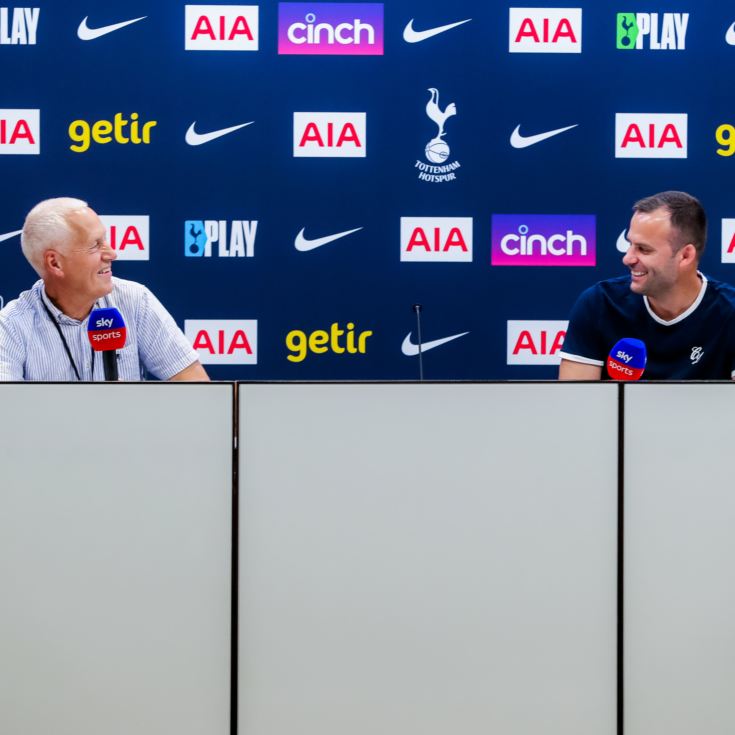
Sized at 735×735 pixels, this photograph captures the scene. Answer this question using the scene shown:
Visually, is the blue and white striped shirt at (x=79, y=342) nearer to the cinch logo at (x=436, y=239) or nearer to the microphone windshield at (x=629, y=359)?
the cinch logo at (x=436, y=239)

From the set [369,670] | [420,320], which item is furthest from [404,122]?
[369,670]

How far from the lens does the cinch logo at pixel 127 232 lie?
2.97 metres

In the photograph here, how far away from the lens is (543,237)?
298cm

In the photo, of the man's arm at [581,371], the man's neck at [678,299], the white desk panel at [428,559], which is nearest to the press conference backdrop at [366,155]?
the man's arm at [581,371]

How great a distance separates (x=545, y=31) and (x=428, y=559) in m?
2.21

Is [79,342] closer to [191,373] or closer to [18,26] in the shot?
[191,373]

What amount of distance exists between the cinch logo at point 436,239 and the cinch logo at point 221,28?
0.84m

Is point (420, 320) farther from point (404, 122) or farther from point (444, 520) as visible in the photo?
point (444, 520)

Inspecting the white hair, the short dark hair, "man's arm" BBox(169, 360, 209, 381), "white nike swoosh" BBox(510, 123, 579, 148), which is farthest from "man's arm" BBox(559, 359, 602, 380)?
the white hair

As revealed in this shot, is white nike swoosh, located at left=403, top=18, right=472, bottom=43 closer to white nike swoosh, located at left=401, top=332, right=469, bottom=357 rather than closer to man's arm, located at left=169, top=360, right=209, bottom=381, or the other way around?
white nike swoosh, located at left=401, top=332, right=469, bottom=357

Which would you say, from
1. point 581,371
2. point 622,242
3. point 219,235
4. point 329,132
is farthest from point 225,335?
point 622,242

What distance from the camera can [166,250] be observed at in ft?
9.76

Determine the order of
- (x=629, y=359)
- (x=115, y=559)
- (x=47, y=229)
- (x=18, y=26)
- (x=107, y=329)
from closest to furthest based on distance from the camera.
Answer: (x=115, y=559) < (x=629, y=359) < (x=107, y=329) < (x=47, y=229) < (x=18, y=26)

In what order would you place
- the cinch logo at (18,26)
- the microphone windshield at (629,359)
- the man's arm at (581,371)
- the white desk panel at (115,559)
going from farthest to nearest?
the cinch logo at (18,26)
the man's arm at (581,371)
the microphone windshield at (629,359)
the white desk panel at (115,559)
